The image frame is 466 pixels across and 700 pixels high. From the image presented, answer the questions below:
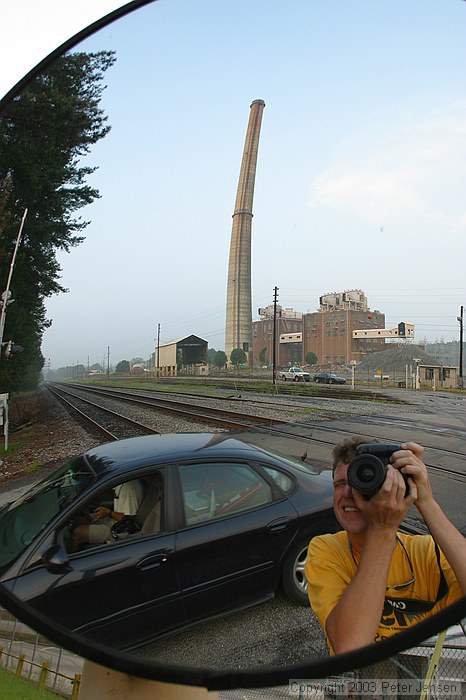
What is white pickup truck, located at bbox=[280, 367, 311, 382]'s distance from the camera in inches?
37.3

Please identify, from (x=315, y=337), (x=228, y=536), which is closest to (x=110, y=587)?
(x=228, y=536)

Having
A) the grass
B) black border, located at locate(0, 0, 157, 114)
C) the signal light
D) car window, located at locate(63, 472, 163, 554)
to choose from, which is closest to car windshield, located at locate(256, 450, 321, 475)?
car window, located at locate(63, 472, 163, 554)

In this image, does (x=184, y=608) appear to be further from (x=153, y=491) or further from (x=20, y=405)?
(x=20, y=405)

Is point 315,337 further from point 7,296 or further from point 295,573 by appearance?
point 7,296

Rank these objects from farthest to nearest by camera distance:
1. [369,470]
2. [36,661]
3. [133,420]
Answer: [133,420]
[36,661]
[369,470]

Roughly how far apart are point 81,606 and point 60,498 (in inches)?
6.0

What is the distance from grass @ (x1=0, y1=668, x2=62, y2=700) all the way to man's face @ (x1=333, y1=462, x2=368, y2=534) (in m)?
0.64

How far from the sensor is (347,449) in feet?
2.23

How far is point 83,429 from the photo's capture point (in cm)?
86

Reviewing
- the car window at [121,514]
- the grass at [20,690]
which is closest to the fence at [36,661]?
the grass at [20,690]

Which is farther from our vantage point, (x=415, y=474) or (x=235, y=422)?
(x=235, y=422)

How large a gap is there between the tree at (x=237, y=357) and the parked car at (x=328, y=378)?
172mm

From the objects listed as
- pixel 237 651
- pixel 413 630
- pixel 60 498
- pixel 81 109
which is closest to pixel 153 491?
pixel 60 498

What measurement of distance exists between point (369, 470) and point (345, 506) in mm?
103
